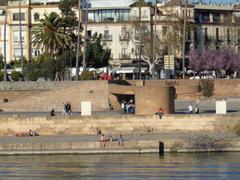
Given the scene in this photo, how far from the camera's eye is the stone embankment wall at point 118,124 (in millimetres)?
60031

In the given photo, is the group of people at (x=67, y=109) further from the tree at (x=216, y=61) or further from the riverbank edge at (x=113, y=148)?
the tree at (x=216, y=61)

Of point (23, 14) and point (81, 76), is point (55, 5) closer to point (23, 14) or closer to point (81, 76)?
point (23, 14)

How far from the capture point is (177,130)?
6019 centimetres

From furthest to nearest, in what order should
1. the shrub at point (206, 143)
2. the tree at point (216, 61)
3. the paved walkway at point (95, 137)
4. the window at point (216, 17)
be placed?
the window at point (216, 17), the tree at point (216, 61), the paved walkway at point (95, 137), the shrub at point (206, 143)

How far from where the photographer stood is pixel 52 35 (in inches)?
3782

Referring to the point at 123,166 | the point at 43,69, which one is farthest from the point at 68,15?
the point at 123,166

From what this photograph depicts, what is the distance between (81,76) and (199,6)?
37130 mm

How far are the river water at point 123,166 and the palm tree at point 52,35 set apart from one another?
41479 millimetres

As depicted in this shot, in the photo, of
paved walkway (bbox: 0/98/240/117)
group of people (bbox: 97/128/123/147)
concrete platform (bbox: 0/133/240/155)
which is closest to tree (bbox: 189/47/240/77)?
paved walkway (bbox: 0/98/240/117)

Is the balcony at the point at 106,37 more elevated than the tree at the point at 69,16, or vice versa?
the tree at the point at 69,16

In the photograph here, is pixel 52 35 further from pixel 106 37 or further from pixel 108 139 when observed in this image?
pixel 108 139

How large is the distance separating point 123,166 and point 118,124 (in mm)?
9993

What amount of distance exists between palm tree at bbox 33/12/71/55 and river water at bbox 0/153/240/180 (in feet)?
136

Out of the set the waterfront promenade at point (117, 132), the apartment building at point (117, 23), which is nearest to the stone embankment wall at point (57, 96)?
the waterfront promenade at point (117, 132)
